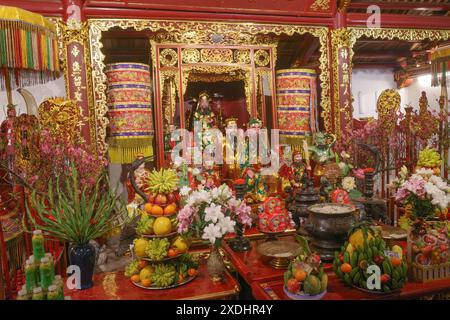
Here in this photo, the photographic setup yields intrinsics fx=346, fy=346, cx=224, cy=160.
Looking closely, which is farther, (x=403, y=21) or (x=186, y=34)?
(x=403, y=21)

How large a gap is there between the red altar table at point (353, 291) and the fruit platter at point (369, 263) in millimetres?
28

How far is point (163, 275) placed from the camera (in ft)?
6.13

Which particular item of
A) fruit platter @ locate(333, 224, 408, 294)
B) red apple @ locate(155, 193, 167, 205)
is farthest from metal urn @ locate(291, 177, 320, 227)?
red apple @ locate(155, 193, 167, 205)

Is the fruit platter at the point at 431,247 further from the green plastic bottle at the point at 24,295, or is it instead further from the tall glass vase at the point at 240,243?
the green plastic bottle at the point at 24,295

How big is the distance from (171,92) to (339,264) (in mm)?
3319

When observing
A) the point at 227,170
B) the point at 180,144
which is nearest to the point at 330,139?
the point at 227,170

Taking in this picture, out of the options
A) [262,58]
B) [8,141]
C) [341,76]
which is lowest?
[8,141]

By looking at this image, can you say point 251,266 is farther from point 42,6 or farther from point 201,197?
point 42,6

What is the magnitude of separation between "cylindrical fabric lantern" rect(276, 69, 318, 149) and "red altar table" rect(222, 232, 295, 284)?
7.69 feet

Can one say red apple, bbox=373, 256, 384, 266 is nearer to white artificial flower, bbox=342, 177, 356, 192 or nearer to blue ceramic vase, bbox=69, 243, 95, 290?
white artificial flower, bbox=342, 177, 356, 192

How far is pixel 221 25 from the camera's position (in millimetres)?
3975

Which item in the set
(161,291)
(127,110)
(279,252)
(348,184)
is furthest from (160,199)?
(127,110)

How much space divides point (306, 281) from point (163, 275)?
76cm

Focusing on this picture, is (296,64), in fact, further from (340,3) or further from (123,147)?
(123,147)
